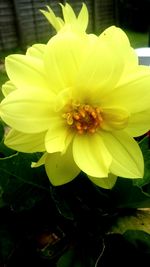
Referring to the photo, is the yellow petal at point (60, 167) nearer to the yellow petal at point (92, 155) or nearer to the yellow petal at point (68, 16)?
the yellow petal at point (92, 155)

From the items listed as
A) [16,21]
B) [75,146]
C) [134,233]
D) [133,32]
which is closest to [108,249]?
[134,233]

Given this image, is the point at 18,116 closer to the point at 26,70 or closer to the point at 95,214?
the point at 26,70

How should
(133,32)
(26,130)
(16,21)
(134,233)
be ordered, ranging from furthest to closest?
(133,32), (16,21), (134,233), (26,130)

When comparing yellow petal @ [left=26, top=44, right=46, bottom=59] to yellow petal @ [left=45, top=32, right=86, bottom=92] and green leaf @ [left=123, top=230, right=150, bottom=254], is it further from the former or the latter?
green leaf @ [left=123, top=230, right=150, bottom=254]

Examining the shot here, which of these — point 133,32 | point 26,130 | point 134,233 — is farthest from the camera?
point 133,32

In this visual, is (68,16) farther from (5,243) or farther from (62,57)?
(5,243)

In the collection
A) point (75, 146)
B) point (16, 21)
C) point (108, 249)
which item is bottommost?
point (16, 21)


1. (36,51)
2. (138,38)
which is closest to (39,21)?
(138,38)
